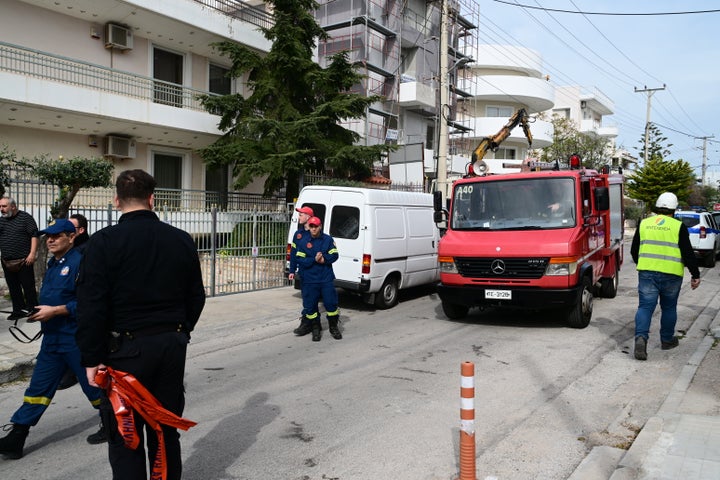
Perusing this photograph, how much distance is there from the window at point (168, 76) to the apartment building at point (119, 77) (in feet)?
0.11

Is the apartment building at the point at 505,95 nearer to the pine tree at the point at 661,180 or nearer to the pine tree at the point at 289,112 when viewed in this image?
the pine tree at the point at 661,180

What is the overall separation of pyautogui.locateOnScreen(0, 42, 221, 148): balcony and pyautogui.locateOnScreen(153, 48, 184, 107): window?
1.5 inches

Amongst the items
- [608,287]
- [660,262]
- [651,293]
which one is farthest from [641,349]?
[608,287]

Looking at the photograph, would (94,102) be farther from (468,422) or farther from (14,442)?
(468,422)

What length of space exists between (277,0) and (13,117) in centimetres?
769

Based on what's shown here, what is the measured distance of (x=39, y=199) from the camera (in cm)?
999

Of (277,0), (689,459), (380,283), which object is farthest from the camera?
(277,0)

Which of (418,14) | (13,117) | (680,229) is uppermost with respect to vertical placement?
(418,14)

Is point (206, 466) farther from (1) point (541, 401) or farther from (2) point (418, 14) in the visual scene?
(2) point (418, 14)

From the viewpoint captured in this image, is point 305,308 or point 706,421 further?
point 305,308

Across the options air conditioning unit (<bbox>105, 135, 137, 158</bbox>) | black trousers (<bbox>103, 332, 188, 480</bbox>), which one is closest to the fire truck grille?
black trousers (<bbox>103, 332, 188, 480</bbox>)

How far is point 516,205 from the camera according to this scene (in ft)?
30.5

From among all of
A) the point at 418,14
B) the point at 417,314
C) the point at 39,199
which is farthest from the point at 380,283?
the point at 418,14

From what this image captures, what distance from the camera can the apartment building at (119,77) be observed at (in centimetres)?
1505
